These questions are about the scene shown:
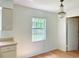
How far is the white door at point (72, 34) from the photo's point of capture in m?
6.17

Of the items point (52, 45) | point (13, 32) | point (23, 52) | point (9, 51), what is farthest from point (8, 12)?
point (52, 45)

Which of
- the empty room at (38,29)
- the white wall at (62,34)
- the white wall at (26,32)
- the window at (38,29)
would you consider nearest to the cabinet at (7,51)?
the empty room at (38,29)

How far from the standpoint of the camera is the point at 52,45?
6.30 meters

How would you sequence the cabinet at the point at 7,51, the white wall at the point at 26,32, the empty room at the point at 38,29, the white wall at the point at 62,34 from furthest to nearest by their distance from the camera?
1. the white wall at the point at 62,34
2. the white wall at the point at 26,32
3. the empty room at the point at 38,29
4. the cabinet at the point at 7,51

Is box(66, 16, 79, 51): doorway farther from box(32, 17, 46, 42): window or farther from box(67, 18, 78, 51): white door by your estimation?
box(32, 17, 46, 42): window

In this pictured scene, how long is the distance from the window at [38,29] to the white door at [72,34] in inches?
60.0

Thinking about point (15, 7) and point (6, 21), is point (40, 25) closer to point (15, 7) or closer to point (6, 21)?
point (15, 7)

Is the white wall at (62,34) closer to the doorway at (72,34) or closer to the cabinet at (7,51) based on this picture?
the doorway at (72,34)

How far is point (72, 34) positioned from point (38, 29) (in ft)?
7.31

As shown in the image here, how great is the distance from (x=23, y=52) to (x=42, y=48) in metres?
1.31

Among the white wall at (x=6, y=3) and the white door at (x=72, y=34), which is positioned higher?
the white wall at (x=6, y=3)

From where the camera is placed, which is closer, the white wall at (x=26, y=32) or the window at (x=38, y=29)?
the white wall at (x=26, y=32)

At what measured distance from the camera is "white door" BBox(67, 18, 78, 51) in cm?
617

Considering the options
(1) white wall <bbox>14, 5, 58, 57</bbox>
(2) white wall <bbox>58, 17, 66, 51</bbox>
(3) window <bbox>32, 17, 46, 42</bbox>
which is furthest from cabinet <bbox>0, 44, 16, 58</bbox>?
(2) white wall <bbox>58, 17, 66, 51</bbox>
